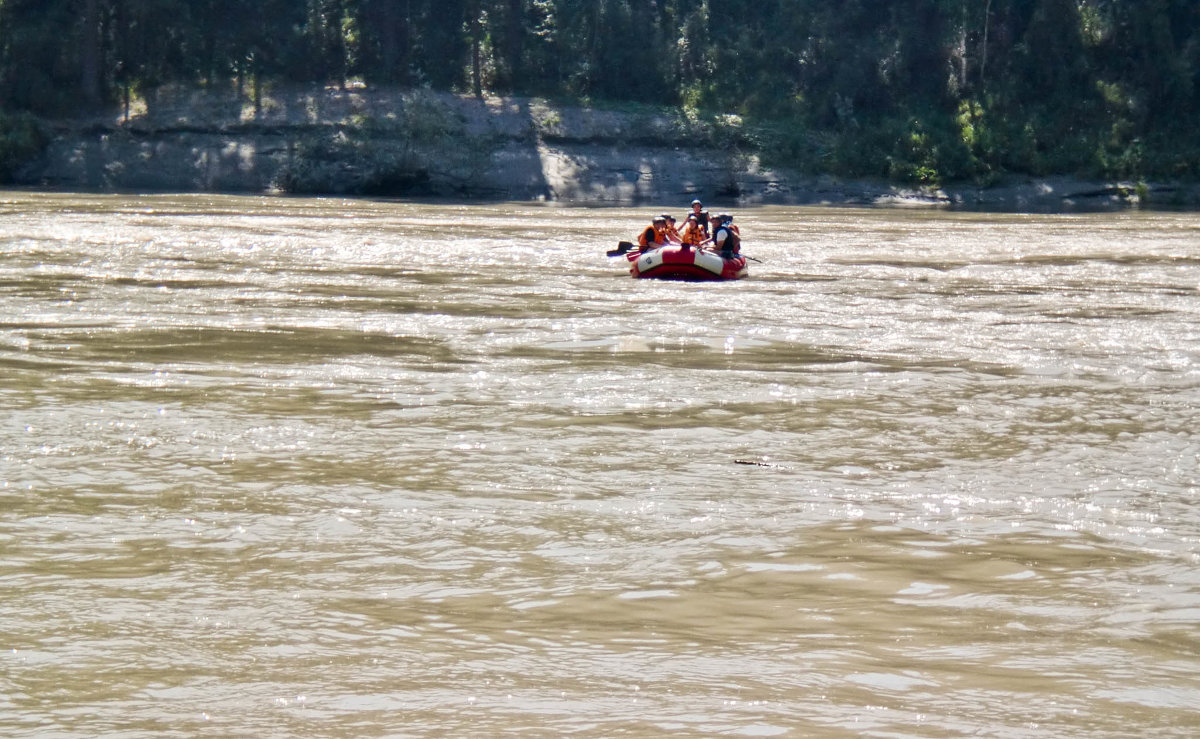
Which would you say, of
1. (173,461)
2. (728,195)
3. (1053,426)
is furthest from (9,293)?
(728,195)

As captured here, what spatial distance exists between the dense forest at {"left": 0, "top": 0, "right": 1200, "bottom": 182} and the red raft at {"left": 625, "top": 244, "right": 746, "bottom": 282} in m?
24.4

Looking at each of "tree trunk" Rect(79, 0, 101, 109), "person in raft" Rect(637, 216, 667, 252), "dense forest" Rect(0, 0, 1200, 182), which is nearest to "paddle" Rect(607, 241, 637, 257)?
"person in raft" Rect(637, 216, 667, 252)

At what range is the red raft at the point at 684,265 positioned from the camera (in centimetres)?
2066

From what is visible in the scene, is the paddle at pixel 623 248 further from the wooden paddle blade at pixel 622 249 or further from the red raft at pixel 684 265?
the red raft at pixel 684 265

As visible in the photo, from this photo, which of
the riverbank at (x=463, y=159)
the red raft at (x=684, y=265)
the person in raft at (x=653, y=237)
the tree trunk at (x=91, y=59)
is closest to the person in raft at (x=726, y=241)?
the red raft at (x=684, y=265)

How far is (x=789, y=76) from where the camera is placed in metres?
50.3

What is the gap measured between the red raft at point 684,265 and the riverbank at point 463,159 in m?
20.4

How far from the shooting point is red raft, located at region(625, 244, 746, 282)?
2066 cm

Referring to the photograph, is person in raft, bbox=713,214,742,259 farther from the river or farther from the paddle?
the river

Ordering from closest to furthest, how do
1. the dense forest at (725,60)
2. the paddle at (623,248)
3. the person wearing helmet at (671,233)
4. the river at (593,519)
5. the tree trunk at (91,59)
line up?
the river at (593,519), the person wearing helmet at (671,233), the paddle at (623,248), the dense forest at (725,60), the tree trunk at (91,59)

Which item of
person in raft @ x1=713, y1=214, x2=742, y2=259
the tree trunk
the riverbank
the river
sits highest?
the tree trunk

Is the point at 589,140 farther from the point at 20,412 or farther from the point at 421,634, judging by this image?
the point at 421,634

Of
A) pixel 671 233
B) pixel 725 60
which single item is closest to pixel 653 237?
pixel 671 233

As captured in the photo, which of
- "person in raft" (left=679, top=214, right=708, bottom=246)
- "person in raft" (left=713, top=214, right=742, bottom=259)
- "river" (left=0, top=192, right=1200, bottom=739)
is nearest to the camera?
"river" (left=0, top=192, right=1200, bottom=739)
